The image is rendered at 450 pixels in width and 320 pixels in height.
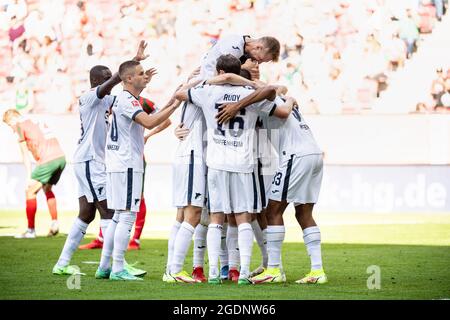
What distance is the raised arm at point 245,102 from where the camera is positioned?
27.3 feet

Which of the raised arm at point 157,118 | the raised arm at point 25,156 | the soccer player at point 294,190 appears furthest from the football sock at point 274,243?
the raised arm at point 25,156

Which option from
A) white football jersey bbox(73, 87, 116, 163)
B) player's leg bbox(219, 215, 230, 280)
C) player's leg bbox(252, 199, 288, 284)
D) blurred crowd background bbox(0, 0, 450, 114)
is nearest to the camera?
player's leg bbox(252, 199, 288, 284)

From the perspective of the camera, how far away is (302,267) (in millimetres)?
10344

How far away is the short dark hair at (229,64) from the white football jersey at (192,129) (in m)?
0.46

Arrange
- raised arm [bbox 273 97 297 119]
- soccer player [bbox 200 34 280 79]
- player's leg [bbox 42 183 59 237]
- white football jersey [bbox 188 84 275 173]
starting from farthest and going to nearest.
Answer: player's leg [bbox 42 183 59 237] → soccer player [bbox 200 34 280 79] → raised arm [bbox 273 97 297 119] → white football jersey [bbox 188 84 275 173]

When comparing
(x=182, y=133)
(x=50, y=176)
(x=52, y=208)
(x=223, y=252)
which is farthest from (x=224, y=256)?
(x=50, y=176)

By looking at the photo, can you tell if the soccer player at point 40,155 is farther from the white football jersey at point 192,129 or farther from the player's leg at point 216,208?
the player's leg at point 216,208

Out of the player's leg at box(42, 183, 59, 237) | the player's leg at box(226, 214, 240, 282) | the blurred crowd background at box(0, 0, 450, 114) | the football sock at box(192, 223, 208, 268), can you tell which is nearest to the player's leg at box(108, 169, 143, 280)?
the football sock at box(192, 223, 208, 268)

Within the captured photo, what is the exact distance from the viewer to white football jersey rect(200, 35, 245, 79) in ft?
29.6

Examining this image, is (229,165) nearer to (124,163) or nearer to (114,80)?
(124,163)

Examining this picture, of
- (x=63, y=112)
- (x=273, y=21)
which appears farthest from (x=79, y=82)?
(x=273, y=21)

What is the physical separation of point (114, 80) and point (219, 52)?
101 centimetres

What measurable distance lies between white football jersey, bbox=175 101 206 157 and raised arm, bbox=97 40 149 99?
67 centimetres

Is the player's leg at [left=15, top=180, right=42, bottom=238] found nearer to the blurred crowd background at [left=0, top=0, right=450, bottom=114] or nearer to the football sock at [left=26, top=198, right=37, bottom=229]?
the football sock at [left=26, top=198, right=37, bottom=229]
